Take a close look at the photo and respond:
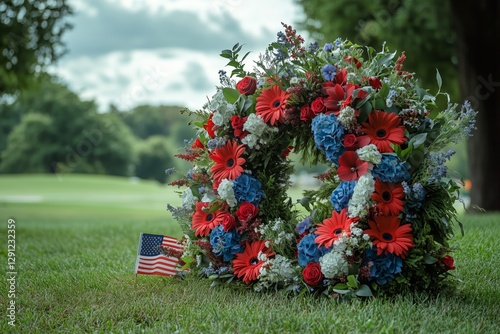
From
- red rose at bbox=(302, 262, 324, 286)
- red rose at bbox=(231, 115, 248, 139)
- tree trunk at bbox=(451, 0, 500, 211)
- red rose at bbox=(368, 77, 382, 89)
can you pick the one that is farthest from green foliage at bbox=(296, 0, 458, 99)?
red rose at bbox=(302, 262, 324, 286)

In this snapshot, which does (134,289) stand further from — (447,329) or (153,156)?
Answer: (153,156)

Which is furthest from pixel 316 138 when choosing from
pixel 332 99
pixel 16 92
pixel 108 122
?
pixel 108 122

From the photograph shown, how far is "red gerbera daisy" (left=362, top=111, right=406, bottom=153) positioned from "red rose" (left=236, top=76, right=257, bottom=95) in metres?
1.04

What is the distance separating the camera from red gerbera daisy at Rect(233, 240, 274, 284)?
4746mm

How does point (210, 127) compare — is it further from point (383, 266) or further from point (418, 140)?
point (383, 266)

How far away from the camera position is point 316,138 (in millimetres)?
4566

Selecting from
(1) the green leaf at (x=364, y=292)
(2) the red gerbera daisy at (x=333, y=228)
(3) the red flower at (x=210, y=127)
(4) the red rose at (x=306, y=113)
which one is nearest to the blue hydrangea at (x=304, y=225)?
(2) the red gerbera daisy at (x=333, y=228)

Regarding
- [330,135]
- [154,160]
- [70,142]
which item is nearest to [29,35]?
[330,135]

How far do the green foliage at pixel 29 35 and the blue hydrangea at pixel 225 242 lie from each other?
10043 millimetres

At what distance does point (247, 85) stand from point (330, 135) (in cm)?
95

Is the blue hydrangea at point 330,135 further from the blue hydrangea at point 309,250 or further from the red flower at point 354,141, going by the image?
the blue hydrangea at point 309,250

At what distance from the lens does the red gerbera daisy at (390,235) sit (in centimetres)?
424

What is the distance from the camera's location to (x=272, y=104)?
488cm

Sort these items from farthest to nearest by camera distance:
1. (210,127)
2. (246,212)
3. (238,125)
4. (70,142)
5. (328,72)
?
(70,142) < (210,127) < (238,125) < (246,212) < (328,72)
